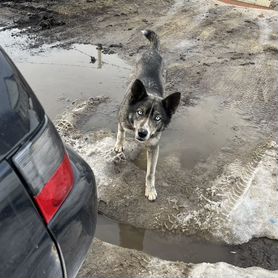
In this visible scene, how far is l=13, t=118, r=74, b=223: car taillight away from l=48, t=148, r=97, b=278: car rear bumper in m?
0.05

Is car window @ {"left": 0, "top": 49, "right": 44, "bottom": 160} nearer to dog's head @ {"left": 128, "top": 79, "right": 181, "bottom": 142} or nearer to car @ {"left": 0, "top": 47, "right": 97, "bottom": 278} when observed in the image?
Result: car @ {"left": 0, "top": 47, "right": 97, "bottom": 278}

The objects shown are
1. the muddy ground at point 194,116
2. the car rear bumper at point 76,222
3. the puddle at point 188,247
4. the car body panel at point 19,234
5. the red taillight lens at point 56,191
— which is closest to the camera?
the car body panel at point 19,234

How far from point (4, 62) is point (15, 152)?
0.47m

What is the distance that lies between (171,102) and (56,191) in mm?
2449

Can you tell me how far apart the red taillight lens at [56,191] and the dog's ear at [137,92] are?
7.04ft

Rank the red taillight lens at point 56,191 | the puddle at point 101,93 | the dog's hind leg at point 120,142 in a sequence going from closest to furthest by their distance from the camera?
the red taillight lens at point 56,191
the dog's hind leg at point 120,142
the puddle at point 101,93

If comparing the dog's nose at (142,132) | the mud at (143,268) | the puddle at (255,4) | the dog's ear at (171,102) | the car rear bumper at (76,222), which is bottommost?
the puddle at (255,4)

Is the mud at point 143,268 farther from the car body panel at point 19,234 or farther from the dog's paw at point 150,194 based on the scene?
the car body panel at point 19,234

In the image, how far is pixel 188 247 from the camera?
350 cm

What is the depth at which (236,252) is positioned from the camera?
3475 mm

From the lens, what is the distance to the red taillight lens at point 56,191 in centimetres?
170

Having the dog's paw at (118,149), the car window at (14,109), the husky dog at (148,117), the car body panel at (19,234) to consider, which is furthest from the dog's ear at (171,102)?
the car body panel at (19,234)

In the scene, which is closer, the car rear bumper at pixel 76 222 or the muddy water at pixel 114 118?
the car rear bumper at pixel 76 222

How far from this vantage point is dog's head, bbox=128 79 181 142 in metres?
3.97
